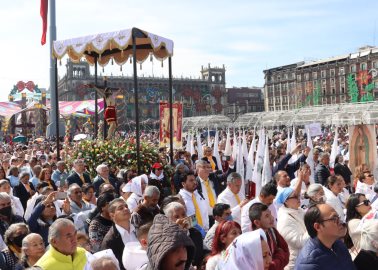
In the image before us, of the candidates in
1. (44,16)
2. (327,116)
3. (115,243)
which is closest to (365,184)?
(115,243)

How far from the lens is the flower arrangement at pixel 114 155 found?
1091cm

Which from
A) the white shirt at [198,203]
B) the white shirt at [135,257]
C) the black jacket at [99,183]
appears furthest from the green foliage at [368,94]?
the white shirt at [135,257]

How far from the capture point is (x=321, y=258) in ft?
10.4

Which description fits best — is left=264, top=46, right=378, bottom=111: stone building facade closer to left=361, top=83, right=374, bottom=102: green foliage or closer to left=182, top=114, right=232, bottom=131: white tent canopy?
left=361, top=83, right=374, bottom=102: green foliage

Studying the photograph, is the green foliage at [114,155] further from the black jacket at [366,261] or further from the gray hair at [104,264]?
the black jacket at [366,261]

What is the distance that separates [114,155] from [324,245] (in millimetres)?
8095

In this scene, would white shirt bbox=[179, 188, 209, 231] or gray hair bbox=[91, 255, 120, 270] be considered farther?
white shirt bbox=[179, 188, 209, 231]

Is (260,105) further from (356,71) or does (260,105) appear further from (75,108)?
(75,108)

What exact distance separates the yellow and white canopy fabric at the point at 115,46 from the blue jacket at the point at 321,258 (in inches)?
325

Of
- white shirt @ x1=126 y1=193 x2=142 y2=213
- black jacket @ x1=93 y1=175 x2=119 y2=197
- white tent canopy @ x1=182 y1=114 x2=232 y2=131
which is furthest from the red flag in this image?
white tent canopy @ x1=182 y1=114 x2=232 y2=131

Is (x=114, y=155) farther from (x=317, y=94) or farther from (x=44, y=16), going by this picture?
(x=317, y=94)

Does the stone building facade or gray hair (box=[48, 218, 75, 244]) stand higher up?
the stone building facade

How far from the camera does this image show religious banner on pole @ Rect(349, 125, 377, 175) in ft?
33.2

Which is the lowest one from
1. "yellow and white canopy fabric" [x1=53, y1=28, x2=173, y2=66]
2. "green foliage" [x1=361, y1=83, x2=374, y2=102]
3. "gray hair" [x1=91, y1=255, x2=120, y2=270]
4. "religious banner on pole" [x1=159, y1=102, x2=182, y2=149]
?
"gray hair" [x1=91, y1=255, x2=120, y2=270]
